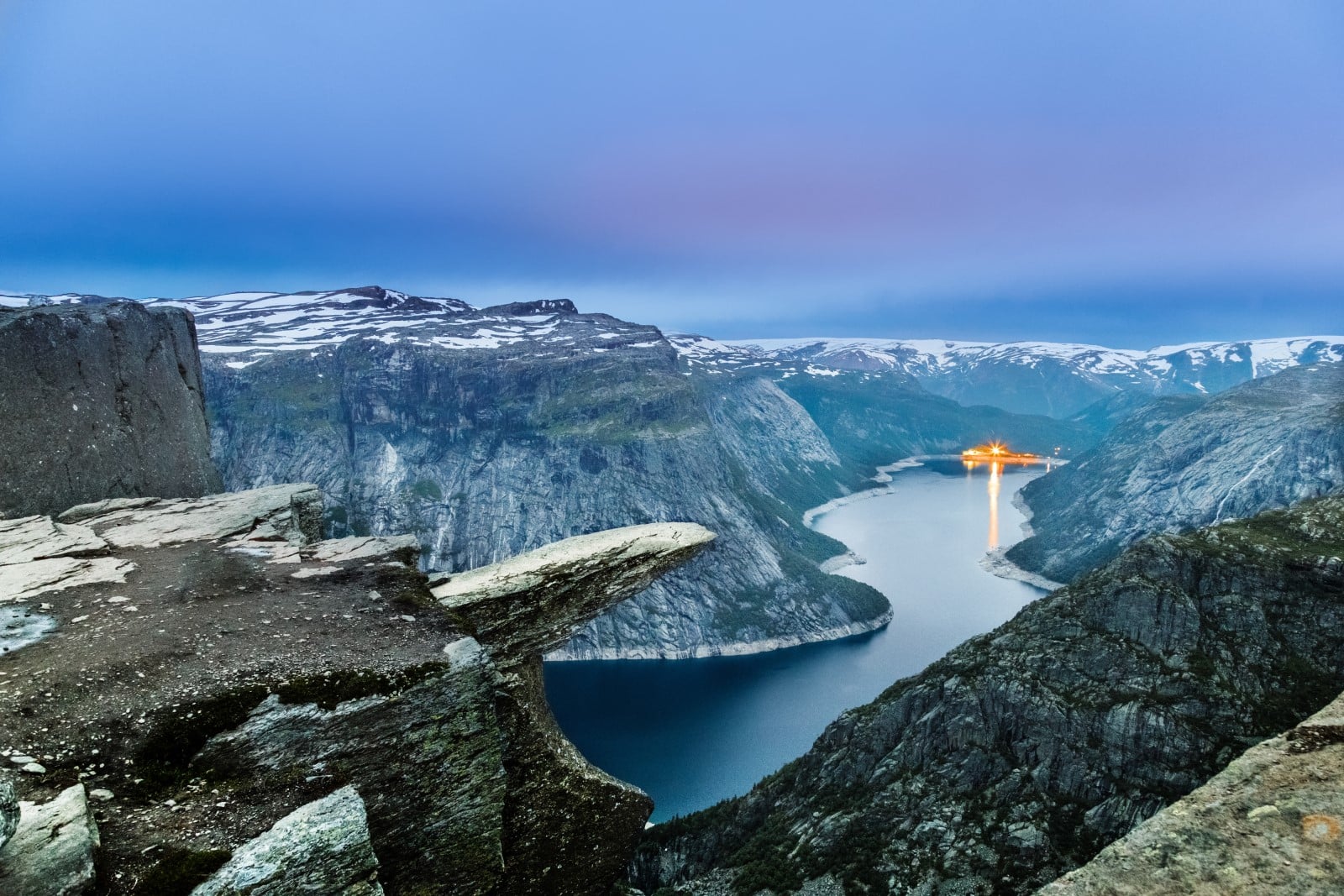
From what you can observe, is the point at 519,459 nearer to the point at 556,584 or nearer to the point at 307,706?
the point at 556,584

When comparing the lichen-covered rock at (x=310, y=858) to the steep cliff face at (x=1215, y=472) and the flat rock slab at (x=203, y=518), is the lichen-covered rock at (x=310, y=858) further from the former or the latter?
the steep cliff face at (x=1215, y=472)

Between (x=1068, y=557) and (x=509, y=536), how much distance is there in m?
129

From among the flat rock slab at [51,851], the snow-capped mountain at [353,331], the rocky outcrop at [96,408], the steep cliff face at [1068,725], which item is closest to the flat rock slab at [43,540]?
the rocky outcrop at [96,408]

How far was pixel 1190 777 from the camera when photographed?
35219 mm

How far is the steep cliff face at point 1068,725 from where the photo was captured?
36188 mm

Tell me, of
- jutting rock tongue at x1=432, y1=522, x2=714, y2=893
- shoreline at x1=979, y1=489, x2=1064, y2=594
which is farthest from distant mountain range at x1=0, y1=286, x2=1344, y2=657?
jutting rock tongue at x1=432, y1=522, x2=714, y2=893

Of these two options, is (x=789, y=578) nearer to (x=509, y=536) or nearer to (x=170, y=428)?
(x=509, y=536)

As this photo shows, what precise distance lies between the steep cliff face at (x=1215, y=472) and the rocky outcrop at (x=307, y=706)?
416 feet

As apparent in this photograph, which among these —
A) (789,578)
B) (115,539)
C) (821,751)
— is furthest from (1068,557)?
Answer: (115,539)

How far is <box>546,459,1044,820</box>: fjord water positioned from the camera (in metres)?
79.8

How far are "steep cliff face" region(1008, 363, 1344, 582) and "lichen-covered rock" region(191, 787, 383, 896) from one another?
434 ft

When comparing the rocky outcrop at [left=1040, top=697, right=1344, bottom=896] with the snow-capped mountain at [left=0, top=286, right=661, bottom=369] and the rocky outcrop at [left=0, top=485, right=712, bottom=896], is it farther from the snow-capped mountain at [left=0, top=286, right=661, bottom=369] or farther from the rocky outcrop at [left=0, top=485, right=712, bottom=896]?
the snow-capped mountain at [left=0, top=286, right=661, bottom=369]

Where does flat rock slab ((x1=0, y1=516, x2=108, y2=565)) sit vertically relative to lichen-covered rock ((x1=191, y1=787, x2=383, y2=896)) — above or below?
above

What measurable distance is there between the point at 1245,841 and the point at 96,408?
29.7m
